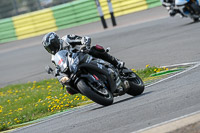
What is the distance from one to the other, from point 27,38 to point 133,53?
15.2 meters

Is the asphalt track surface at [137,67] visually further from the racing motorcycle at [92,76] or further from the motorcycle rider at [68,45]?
the motorcycle rider at [68,45]

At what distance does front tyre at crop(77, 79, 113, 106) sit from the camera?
7.35m

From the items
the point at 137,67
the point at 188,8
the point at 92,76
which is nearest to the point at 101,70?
the point at 92,76

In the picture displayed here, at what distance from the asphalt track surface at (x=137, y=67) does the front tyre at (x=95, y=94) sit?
0.44ft

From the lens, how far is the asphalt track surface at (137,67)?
6.15 meters

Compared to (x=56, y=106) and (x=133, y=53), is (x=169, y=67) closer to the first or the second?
(x=56, y=106)

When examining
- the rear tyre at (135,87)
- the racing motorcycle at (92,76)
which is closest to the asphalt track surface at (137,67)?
the rear tyre at (135,87)

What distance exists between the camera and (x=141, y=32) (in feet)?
59.8

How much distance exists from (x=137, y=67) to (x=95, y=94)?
16.3ft

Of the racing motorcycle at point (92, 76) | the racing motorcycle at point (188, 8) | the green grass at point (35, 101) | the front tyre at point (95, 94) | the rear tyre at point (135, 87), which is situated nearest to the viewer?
the front tyre at point (95, 94)

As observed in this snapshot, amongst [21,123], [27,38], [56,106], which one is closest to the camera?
[21,123]

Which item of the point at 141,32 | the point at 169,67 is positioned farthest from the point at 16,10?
the point at 169,67

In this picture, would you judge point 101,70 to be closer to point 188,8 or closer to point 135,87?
point 135,87

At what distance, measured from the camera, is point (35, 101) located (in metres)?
11.4
